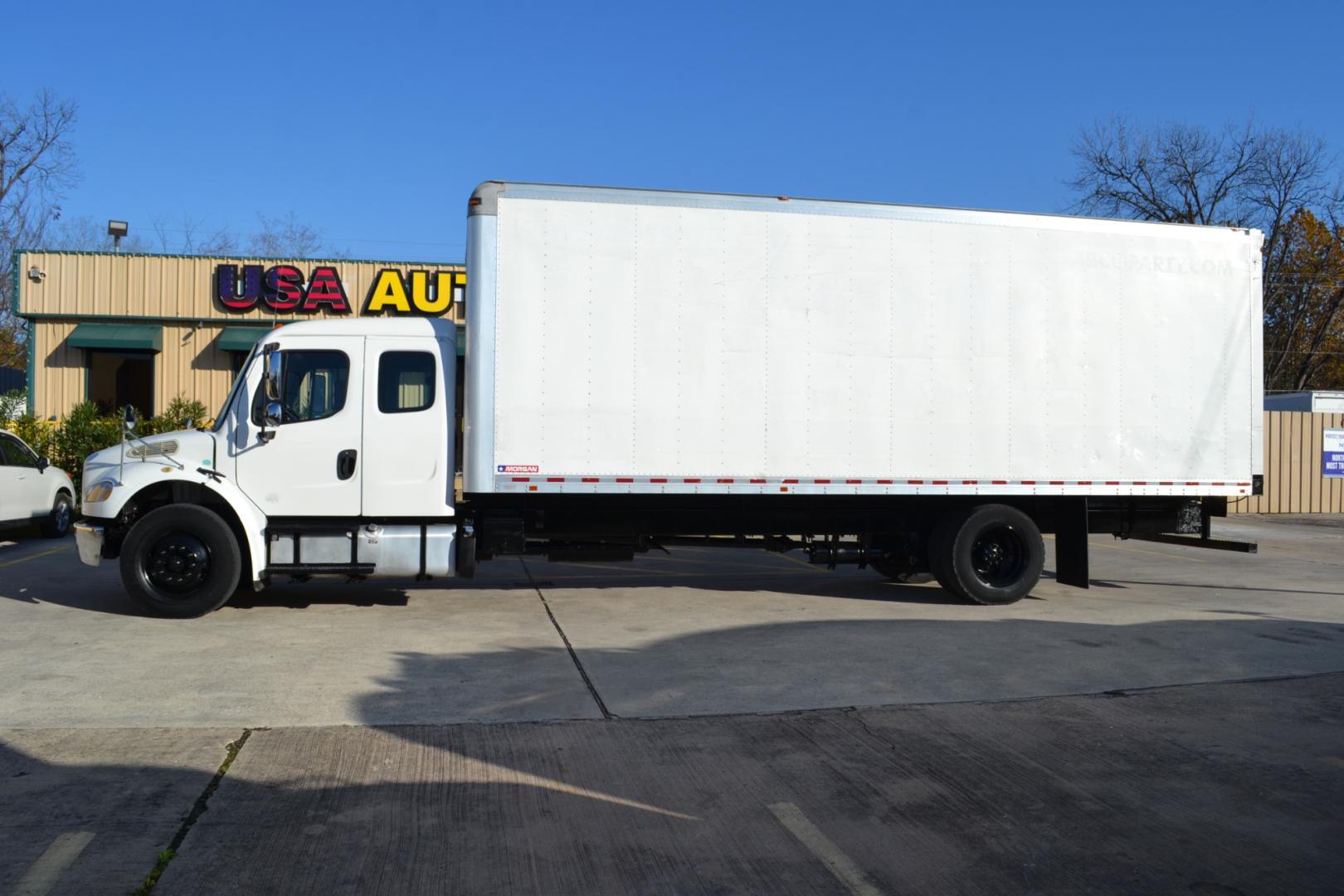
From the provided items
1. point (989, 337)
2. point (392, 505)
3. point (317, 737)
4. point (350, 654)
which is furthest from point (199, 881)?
point (989, 337)

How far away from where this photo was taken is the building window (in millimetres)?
24031

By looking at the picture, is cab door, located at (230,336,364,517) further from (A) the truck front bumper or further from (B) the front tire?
(A) the truck front bumper

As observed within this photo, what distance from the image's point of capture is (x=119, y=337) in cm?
2281

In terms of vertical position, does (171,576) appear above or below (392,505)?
below

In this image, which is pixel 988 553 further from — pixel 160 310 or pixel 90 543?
pixel 160 310

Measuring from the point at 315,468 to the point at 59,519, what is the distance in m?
8.50

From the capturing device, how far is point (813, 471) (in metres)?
9.85

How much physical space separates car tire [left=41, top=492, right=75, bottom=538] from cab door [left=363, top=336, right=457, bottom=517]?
8.56 metres

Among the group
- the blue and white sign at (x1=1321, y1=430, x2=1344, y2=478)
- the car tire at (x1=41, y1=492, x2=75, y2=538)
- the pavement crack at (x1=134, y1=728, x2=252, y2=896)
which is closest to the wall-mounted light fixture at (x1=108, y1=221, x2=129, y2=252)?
the car tire at (x1=41, y1=492, x2=75, y2=538)

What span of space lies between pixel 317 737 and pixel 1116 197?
4580 cm

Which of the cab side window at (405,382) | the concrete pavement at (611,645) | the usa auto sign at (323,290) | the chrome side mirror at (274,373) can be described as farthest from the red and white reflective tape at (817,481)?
the usa auto sign at (323,290)

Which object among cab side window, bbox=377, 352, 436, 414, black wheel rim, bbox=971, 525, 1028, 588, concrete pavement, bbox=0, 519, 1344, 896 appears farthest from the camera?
black wheel rim, bbox=971, 525, 1028, 588

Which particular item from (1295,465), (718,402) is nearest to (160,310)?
(718,402)

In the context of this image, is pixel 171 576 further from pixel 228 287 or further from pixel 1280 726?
pixel 228 287
